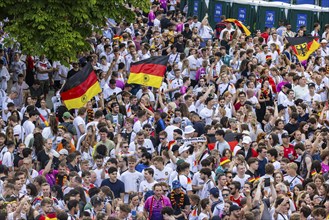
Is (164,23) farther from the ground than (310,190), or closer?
closer

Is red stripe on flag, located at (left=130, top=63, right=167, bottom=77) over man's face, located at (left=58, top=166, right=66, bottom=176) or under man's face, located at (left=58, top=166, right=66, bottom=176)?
over

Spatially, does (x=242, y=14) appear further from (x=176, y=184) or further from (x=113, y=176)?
(x=176, y=184)

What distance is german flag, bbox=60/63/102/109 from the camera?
27047mm

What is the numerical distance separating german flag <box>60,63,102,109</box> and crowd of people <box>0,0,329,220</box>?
289 mm

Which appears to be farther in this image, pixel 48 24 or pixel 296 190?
pixel 48 24

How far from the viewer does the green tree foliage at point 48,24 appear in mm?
29156

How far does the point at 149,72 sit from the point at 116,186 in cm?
718

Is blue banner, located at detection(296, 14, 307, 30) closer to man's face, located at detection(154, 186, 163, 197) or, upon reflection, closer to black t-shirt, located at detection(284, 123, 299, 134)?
black t-shirt, located at detection(284, 123, 299, 134)

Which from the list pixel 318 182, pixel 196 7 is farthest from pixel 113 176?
pixel 196 7

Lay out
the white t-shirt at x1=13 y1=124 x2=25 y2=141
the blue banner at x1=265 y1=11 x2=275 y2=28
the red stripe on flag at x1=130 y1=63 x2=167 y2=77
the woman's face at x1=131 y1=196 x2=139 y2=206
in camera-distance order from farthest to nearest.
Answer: the blue banner at x1=265 y1=11 x2=275 y2=28 → the red stripe on flag at x1=130 y1=63 x2=167 y2=77 → the white t-shirt at x1=13 y1=124 x2=25 y2=141 → the woman's face at x1=131 y1=196 x2=139 y2=206

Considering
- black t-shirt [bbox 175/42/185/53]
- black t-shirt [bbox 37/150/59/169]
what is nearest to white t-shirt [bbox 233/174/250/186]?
black t-shirt [bbox 37/150/59/169]

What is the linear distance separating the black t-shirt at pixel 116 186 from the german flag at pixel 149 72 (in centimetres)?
679

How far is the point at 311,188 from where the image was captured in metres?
21.7

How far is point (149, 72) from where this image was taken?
2858 cm
